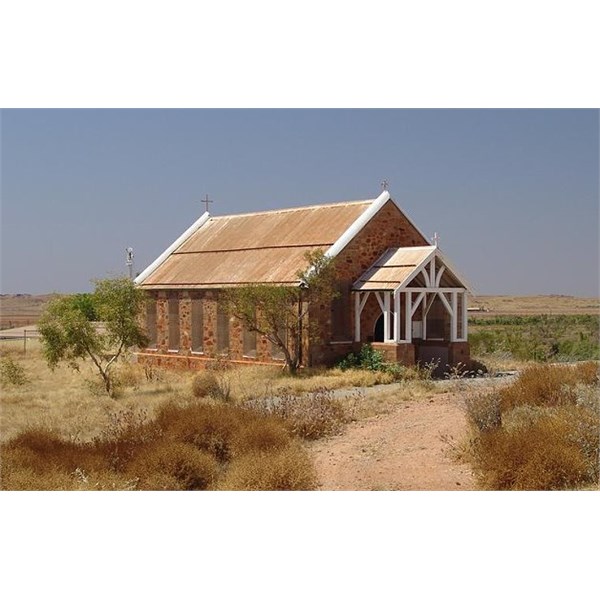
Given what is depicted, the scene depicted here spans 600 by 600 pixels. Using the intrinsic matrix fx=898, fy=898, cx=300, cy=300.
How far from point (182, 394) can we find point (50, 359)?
3.84m

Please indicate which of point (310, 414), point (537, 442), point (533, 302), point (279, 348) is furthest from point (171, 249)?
point (533, 302)

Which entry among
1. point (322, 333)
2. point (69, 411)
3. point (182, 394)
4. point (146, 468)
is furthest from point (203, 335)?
point (146, 468)

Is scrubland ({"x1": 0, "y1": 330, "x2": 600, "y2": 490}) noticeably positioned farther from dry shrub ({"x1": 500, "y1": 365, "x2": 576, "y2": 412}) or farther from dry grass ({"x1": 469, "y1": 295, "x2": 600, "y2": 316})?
dry grass ({"x1": 469, "y1": 295, "x2": 600, "y2": 316})

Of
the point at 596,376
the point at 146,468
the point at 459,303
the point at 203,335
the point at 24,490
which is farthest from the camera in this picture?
the point at 203,335

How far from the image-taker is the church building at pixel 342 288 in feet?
85.7

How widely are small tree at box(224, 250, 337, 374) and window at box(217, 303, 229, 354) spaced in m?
2.75

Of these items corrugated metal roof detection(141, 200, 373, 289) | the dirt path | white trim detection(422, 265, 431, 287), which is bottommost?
the dirt path

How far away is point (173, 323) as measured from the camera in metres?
31.8

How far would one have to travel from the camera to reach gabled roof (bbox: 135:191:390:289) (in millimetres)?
27203

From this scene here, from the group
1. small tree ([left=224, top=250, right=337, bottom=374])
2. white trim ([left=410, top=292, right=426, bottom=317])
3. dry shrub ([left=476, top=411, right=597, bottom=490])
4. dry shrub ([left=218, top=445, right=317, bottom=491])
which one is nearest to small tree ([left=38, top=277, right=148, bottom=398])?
small tree ([left=224, top=250, right=337, bottom=374])

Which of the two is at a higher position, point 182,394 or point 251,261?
point 251,261

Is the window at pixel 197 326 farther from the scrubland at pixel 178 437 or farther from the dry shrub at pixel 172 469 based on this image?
the dry shrub at pixel 172 469

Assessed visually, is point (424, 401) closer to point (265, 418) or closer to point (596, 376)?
point (596, 376)

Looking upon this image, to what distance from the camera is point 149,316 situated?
32875 mm
